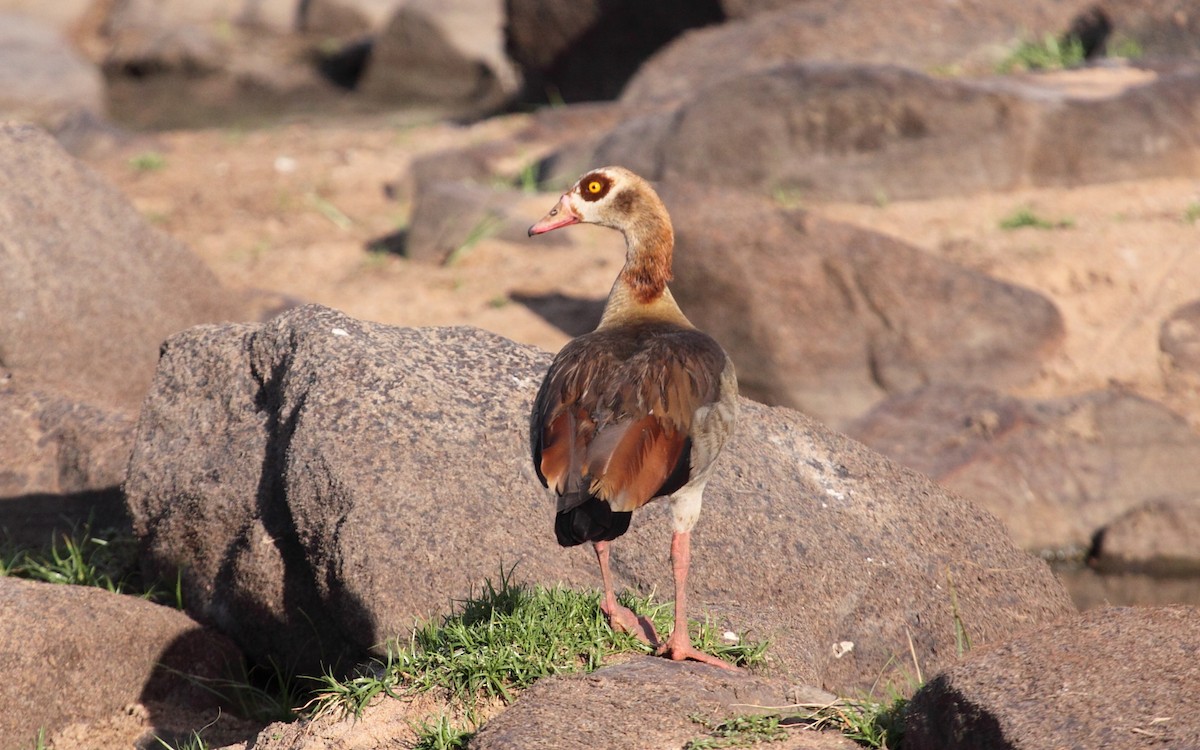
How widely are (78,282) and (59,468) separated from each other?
4.14ft

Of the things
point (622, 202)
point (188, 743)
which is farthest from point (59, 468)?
point (622, 202)

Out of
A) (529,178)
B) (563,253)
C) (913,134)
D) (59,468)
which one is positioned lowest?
(563,253)

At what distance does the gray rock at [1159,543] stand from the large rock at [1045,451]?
0.68 ft

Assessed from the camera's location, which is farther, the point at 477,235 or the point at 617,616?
the point at 477,235

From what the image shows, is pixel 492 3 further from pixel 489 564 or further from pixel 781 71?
pixel 489 564

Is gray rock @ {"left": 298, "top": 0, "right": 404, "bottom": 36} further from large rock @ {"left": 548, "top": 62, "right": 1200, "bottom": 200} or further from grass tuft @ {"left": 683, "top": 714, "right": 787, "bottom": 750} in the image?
grass tuft @ {"left": 683, "top": 714, "right": 787, "bottom": 750}

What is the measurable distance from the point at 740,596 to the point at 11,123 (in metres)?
5.11

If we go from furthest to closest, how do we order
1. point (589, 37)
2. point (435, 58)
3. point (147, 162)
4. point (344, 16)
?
point (344, 16) < point (435, 58) < point (589, 37) < point (147, 162)

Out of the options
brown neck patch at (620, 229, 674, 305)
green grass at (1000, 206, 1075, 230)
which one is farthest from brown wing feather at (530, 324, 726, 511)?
green grass at (1000, 206, 1075, 230)

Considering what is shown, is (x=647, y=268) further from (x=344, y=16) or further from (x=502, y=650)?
(x=344, y=16)

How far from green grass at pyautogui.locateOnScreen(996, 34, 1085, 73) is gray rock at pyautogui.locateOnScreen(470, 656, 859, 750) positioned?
32.8 feet

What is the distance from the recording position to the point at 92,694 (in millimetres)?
5125

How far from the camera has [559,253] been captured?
11.3m

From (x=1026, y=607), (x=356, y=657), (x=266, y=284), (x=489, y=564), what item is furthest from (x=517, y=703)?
(x=266, y=284)
